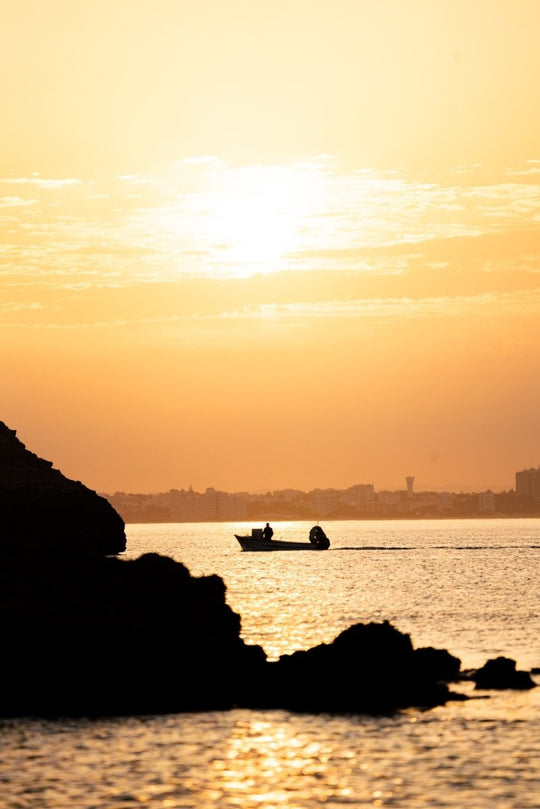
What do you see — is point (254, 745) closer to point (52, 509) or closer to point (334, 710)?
point (334, 710)

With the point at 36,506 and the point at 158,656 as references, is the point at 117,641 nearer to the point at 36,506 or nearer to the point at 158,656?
the point at 158,656

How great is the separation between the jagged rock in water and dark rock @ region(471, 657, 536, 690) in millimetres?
17073

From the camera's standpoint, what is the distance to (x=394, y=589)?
4535 inches

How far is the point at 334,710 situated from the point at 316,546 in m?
153

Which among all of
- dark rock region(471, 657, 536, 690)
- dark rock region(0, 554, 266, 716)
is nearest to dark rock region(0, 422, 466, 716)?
dark rock region(0, 554, 266, 716)

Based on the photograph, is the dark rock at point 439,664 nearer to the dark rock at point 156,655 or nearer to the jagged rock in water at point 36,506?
the dark rock at point 156,655

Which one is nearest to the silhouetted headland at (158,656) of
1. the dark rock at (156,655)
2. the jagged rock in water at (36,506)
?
the dark rock at (156,655)

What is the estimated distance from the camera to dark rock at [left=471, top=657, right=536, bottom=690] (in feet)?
162

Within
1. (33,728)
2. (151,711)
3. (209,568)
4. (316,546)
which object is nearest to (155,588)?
(151,711)

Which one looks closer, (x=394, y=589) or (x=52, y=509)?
(x=52, y=509)

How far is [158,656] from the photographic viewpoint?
4644cm

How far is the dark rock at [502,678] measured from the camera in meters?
49.3

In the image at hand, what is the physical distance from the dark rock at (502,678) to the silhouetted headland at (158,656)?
0.24 ft

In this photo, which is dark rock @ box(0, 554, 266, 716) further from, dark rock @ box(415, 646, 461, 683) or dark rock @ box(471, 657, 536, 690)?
dark rock @ box(471, 657, 536, 690)
